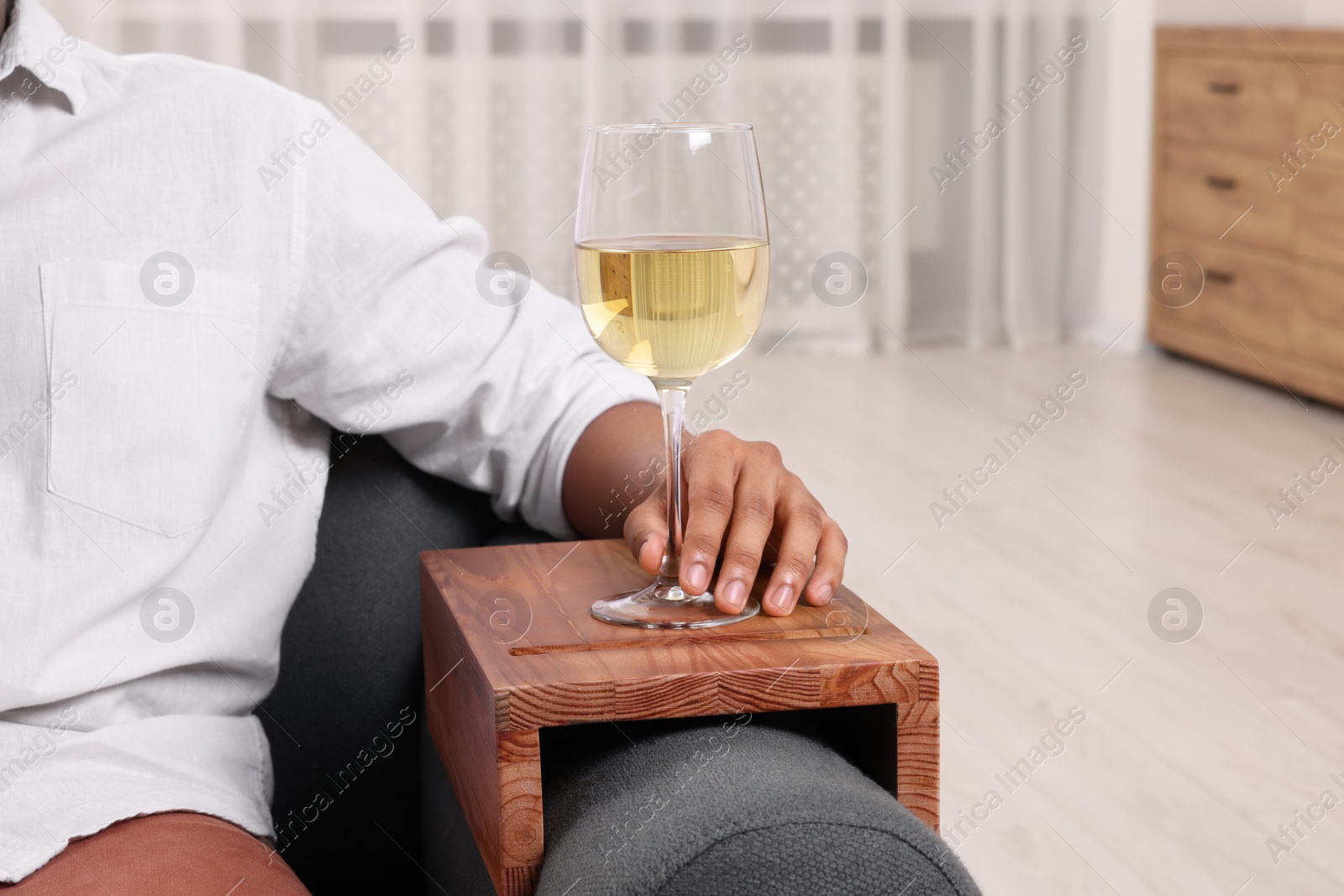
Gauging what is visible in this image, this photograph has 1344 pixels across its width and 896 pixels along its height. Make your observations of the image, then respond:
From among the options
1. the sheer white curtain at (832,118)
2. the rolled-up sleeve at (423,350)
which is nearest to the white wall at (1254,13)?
the sheer white curtain at (832,118)

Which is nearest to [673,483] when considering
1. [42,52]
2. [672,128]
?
[672,128]

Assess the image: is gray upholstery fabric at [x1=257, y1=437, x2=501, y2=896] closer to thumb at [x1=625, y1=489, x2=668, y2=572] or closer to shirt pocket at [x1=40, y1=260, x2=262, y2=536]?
shirt pocket at [x1=40, y1=260, x2=262, y2=536]

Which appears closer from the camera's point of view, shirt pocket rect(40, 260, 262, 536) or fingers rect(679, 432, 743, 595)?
fingers rect(679, 432, 743, 595)

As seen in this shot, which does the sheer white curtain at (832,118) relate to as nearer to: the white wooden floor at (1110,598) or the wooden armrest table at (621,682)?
the white wooden floor at (1110,598)

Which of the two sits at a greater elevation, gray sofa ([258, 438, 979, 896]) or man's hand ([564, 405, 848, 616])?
man's hand ([564, 405, 848, 616])

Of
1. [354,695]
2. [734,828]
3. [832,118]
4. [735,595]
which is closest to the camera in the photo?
[734,828]

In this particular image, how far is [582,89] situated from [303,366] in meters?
3.17

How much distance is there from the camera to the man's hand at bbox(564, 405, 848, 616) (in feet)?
2.18

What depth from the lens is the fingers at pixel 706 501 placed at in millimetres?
665

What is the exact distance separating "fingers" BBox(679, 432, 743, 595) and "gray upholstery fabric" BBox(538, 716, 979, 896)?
76mm

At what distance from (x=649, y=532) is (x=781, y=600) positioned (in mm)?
92

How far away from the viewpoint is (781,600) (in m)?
0.66

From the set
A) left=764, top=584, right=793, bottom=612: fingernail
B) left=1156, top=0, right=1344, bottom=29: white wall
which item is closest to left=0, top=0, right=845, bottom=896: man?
left=764, top=584, right=793, bottom=612: fingernail

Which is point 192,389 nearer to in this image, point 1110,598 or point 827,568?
point 827,568
